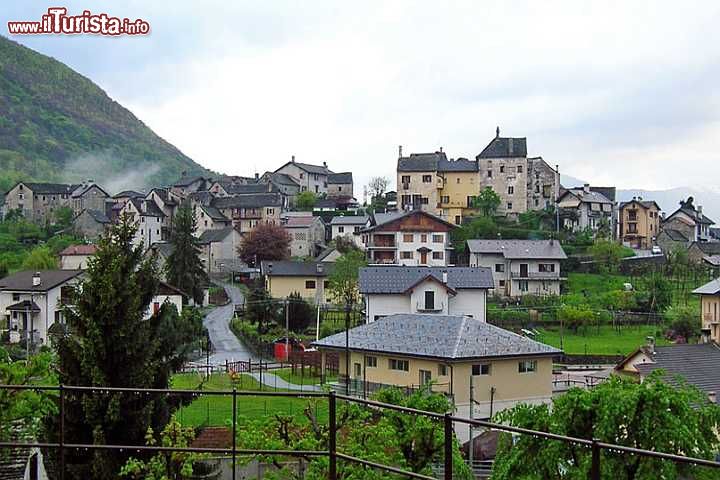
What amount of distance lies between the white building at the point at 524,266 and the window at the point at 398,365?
21.6m

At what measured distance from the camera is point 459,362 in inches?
839

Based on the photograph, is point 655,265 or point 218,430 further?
point 655,265

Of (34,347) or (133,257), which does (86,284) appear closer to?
(133,257)

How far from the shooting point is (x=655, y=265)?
1890 inches

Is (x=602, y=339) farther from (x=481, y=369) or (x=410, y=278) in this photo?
(x=481, y=369)

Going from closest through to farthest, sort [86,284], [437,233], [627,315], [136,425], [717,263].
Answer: [136,425] < [86,284] < [627,315] < [437,233] < [717,263]

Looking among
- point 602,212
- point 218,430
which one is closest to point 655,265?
point 602,212

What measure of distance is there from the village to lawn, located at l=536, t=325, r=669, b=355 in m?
0.14

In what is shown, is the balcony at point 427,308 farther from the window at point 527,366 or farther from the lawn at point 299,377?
the window at point 527,366

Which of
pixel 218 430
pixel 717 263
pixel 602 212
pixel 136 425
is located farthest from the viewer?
pixel 602 212

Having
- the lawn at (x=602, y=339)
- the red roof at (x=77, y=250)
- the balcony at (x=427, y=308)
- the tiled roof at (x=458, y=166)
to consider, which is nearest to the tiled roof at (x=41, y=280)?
the red roof at (x=77, y=250)

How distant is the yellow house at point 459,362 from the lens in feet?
70.3

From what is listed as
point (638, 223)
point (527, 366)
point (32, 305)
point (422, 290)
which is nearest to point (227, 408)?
point (527, 366)

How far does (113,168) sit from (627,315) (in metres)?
85.8
